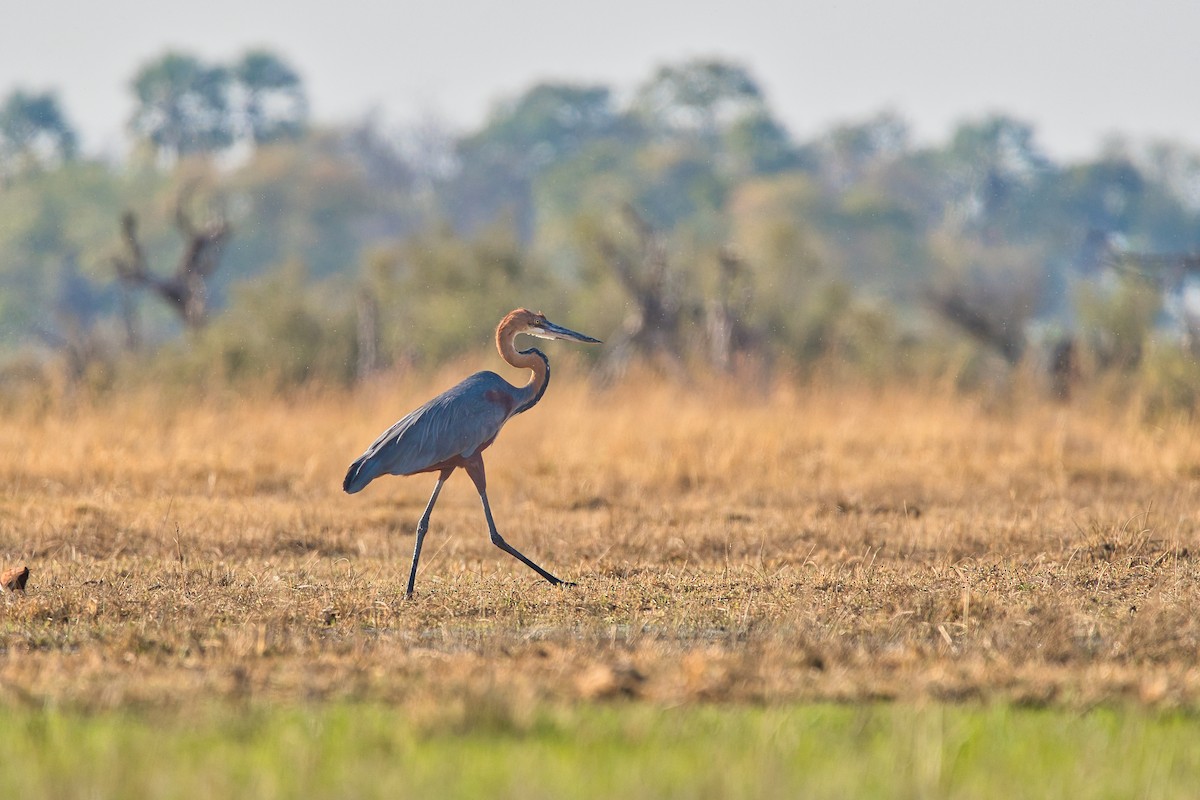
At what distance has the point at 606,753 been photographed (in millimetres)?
3879

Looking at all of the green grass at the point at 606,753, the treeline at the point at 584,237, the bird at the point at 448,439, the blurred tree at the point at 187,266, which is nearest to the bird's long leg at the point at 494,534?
the bird at the point at 448,439

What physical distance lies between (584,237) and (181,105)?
43155 millimetres

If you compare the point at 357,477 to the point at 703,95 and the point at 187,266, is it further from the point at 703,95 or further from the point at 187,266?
the point at 703,95

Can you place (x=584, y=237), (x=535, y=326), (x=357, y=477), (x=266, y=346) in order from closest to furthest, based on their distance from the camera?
(x=357, y=477) → (x=535, y=326) → (x=266, y=346) → (x=584, y=237)

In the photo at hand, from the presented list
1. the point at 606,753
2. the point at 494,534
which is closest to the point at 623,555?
the point at 494,534

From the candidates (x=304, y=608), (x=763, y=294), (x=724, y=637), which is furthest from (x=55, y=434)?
(x=763, y=294)

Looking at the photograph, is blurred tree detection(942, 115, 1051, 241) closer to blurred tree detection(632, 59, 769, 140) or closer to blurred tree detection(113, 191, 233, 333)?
blurred tree detection(632, 59, 769, 140)

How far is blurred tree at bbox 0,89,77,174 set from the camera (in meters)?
60.4

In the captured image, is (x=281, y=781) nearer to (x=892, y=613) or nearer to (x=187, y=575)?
(x=892, y=613)

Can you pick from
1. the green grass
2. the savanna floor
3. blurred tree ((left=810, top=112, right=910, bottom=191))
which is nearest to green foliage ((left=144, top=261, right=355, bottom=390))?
the savanna floor

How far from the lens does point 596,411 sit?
525 inches

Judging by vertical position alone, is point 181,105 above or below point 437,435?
above

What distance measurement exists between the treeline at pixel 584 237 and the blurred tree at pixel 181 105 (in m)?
0.09

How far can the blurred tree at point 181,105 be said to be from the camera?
61312 millimetres
